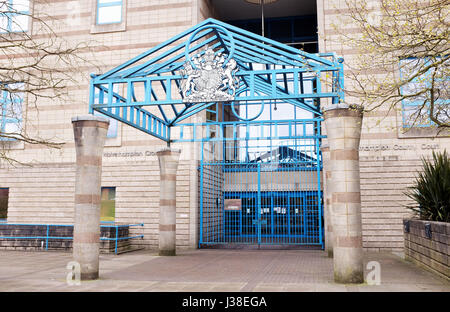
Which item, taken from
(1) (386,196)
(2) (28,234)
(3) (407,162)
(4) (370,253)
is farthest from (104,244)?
(3) (407,162)

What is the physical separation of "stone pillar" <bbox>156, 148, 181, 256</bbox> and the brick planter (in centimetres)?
797

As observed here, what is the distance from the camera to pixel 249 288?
8.30 meters

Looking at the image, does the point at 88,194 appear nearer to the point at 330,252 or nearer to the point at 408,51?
the point at 408,51

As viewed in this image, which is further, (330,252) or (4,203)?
(4,203)

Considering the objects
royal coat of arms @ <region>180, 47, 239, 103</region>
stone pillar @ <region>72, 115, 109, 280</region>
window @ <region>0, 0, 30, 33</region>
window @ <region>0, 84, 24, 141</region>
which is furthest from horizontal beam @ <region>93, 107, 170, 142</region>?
window @ <region>0, 0, 30, 33</region>

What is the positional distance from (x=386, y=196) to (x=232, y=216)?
825cm

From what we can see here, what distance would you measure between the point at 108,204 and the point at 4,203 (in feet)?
18.4

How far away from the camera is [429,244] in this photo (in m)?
10.3

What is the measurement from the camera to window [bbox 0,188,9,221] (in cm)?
1958

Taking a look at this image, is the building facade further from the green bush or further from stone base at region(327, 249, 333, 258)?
the green bush

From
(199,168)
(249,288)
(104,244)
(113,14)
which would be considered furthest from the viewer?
(113,14)

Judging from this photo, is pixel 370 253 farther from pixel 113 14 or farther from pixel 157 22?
pixel 113 14

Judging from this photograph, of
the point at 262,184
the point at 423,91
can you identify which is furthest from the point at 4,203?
the point at 423,91

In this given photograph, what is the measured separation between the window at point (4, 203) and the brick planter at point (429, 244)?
696 inches
